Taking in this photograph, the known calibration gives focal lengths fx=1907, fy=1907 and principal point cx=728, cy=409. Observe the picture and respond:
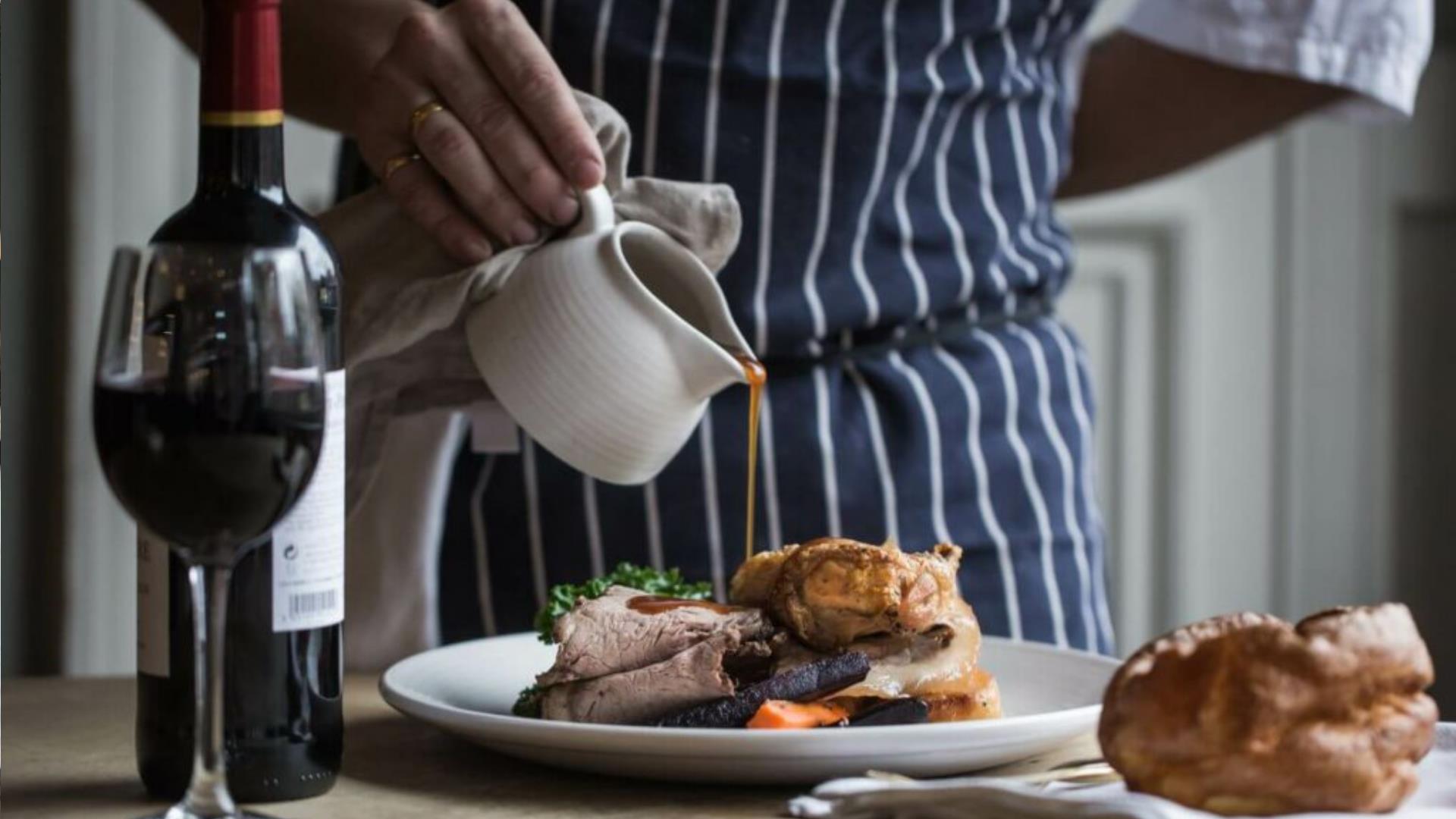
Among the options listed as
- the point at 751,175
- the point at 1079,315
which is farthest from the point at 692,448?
the point at 1079,315

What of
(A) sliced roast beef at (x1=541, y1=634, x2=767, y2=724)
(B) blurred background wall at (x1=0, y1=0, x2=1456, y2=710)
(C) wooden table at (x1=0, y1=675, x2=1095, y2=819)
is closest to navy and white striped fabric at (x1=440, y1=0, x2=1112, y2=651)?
(C) wooden table at (x1=0, y1=675, x2=1095, y2=819)

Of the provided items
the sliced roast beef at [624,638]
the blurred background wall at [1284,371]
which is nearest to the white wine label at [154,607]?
the sliced roast beef at [624,638]

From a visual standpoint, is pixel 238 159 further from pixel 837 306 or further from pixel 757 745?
pixel 837 306

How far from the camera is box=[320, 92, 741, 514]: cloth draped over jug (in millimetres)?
1188

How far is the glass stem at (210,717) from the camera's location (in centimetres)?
80

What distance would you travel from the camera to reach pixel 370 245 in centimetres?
124

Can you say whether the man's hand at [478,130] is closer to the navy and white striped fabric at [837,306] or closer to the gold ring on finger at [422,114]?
the gold ring on finger at [422,114]

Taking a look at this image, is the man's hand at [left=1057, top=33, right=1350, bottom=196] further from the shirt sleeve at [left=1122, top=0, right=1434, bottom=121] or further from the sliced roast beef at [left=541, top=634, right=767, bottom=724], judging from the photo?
the sliced roast beef at [left=541, top=634, right=767, bottom=724]

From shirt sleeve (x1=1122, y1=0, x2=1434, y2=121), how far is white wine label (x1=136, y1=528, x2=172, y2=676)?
1.32m

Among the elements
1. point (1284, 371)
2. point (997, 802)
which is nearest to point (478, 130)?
point (997, 802)

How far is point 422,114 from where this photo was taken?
4.02ft

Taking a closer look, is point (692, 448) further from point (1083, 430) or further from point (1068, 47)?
point (1068, 47)

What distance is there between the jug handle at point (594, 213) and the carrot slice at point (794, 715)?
1.05 feet

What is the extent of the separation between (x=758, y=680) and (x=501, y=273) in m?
0.30
